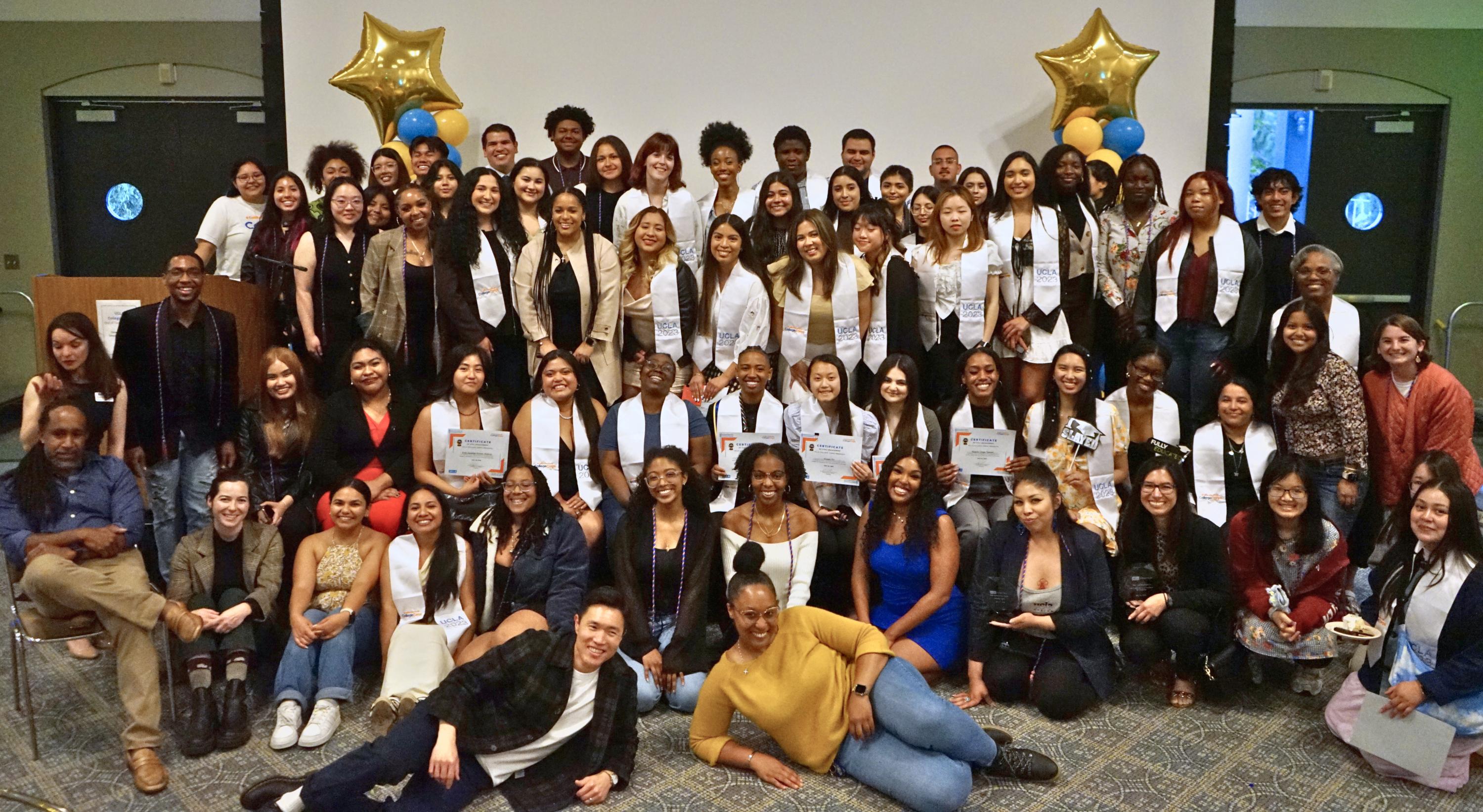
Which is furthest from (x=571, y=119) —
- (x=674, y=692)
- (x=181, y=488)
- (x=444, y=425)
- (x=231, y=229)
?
(x=674, y=692)

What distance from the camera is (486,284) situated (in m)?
4.75

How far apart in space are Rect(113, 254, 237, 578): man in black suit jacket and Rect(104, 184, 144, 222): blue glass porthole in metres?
4.07

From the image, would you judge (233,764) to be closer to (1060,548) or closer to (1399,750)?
(1060,548)

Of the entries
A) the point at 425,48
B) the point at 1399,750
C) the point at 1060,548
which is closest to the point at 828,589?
the point at 1060,548

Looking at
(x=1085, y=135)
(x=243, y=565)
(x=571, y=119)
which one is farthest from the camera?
(x=1085, y=135)

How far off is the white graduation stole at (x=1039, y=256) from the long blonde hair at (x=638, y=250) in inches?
57.3

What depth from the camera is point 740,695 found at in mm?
3225

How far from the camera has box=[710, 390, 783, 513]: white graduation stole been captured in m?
4.40

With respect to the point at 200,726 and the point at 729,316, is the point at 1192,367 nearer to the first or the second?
the point at 729,316

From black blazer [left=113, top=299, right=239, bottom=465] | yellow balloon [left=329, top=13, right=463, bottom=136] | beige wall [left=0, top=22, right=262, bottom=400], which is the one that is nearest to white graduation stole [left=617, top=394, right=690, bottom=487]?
black blazer [left=113, top=299, right=239, bottom=465]

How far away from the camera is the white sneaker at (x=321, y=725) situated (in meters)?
3.48

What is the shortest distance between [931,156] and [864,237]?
2445mm

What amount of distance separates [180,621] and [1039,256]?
370 cm

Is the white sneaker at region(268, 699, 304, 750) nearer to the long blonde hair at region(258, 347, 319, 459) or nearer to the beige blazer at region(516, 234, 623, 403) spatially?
the long blonde hair at region(258, 347, 319, 459)
